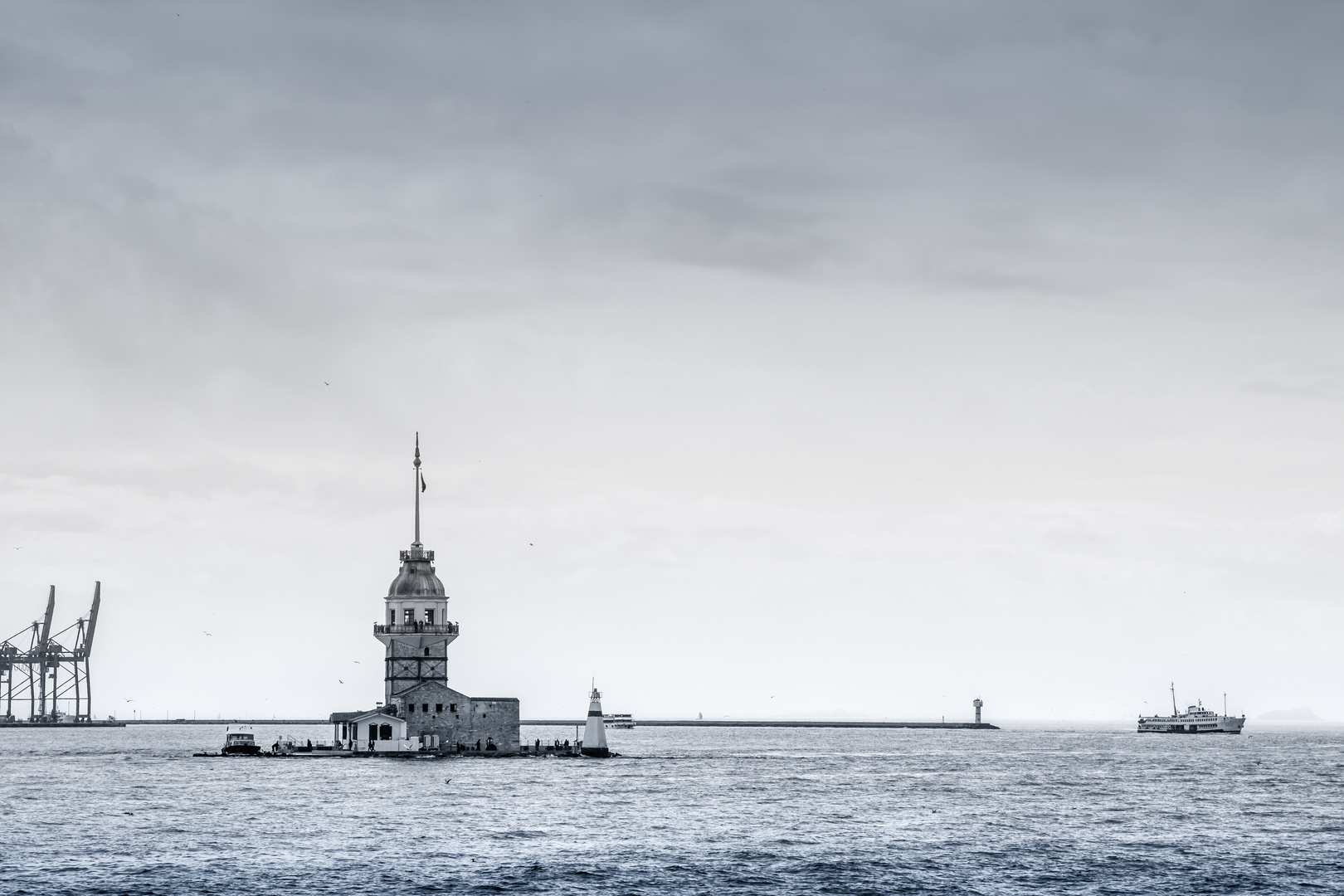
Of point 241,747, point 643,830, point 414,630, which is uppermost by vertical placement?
point 414,630

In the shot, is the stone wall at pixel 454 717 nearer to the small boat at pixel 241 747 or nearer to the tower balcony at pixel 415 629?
the tower balcony at pixel 415 629

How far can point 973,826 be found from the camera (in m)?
79.7

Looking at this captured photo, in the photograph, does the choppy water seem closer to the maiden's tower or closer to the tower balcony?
the maiden's tower

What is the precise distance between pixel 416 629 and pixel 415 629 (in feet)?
0.22

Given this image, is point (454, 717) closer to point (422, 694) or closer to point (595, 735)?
point (422, 694)

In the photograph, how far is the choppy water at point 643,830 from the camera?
195 ft

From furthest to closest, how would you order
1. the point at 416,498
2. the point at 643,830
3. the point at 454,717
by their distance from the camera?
the point at 416,498
the point at 454,717
the point at 643,830

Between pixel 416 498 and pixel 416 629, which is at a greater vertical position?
pixel 416 498

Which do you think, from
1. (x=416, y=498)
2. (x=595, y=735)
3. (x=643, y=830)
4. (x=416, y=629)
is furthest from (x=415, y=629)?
(x=643, y=830)

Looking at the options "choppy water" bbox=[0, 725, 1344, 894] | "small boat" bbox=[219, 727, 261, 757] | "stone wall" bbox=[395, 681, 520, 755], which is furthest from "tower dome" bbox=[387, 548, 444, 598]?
"small boat" bbox=[219, 727, 261, 757]

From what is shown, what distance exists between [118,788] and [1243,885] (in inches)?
2840

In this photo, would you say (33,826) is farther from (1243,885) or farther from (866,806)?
(1243,885)

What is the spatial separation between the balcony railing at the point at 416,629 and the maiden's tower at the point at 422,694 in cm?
7

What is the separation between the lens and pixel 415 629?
413 feet
